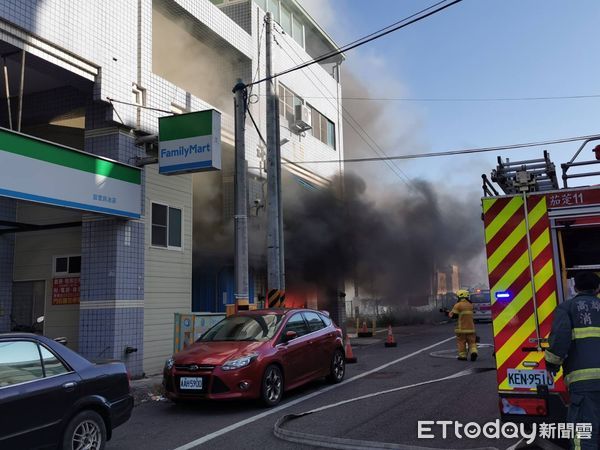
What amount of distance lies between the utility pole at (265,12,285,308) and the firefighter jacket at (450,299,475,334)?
3664mm

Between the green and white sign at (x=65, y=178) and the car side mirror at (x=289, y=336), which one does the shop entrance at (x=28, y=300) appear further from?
the car side mirror at (x=289, y=336)

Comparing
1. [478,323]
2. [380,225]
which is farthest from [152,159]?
[478,323]

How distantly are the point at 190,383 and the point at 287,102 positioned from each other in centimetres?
1268

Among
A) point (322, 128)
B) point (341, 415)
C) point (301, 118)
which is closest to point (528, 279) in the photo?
point (341, 415)

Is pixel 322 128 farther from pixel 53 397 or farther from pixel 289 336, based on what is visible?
pixel 53 397

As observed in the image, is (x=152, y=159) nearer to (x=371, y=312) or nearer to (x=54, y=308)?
(x=54, y=308)

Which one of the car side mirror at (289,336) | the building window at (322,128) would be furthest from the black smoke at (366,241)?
the car side mirror at (289,336)

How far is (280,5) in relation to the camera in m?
18.9

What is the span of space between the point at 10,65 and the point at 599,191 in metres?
9.76

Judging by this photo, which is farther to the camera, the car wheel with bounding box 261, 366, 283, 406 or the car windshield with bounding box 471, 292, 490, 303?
the car windshield with bounding box 471, 292, 490, 303

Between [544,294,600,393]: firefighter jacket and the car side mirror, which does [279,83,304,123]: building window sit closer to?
the car side mirror

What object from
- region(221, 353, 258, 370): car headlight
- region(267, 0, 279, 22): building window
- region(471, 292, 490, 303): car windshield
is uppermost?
region(267, 0, 279, 22): building window

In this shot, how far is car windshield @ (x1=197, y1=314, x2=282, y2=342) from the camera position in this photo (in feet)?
25.5

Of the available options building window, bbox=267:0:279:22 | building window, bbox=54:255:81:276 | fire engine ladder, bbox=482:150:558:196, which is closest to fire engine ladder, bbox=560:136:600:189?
fire engine ladder, bbox=482:150:558:196
